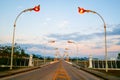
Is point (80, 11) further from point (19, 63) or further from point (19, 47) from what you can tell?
point (19, 47)

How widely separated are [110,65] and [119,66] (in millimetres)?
1582

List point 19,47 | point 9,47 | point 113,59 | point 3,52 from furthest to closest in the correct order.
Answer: point 19,47
point 9,47
point 3,52
point 113,59

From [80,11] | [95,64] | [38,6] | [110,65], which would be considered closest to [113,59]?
[110,65]

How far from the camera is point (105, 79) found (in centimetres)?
2039

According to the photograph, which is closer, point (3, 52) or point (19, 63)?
point (19, 63)

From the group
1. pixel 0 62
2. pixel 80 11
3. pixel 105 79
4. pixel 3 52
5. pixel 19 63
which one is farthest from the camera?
pixel 3 52

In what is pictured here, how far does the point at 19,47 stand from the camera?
71500mm

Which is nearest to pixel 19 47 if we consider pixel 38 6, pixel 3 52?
pixel 3 52

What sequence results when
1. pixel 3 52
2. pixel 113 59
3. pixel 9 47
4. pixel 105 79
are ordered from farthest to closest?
pixel 9 47
pixel 3 52
pixel 113 59
pixel 105 79

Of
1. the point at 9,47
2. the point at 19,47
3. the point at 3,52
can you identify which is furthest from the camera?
the point at 19,47

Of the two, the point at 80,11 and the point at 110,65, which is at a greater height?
the point at 80,11

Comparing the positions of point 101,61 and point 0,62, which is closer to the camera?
point 101,61

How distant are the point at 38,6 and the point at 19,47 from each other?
47813 mm

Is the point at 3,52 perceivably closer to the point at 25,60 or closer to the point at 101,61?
the point at 25,60
